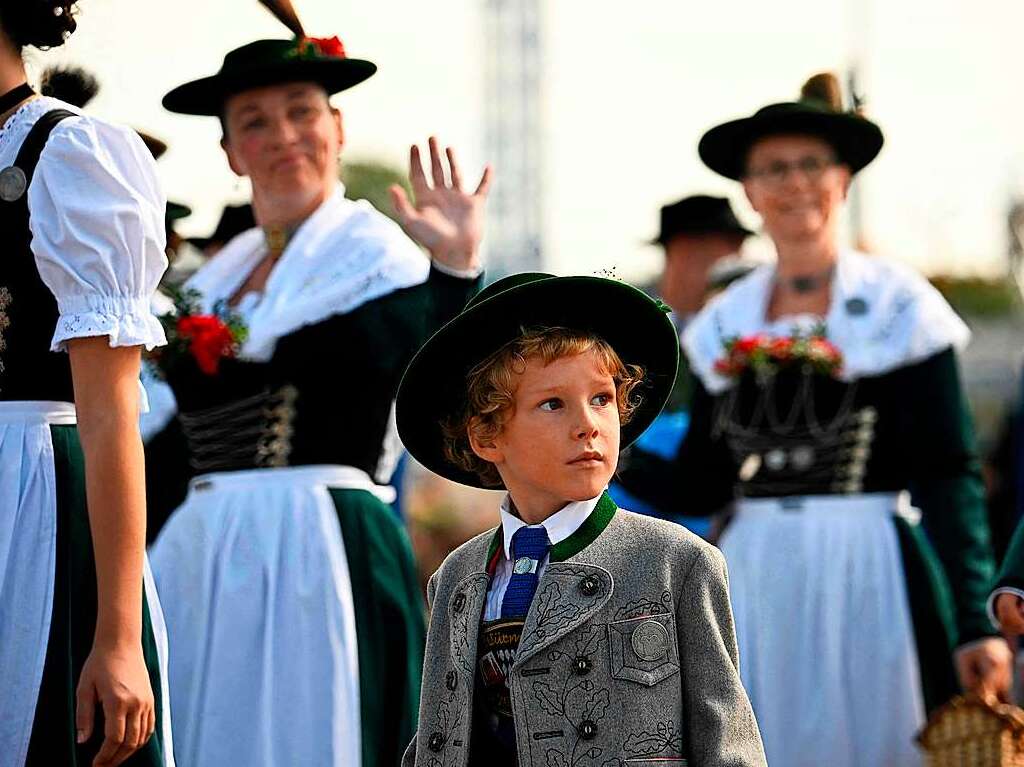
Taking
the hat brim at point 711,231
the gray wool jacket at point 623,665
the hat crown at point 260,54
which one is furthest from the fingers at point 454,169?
the hat brim at point 711,231

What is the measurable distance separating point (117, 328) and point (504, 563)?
718 millimetres

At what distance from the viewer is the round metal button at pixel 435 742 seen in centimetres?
303

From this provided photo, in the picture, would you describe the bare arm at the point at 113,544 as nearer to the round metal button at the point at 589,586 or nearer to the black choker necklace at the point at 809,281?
the round metal button at the point at 589,586

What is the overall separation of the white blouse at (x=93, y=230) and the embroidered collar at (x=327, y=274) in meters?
1.51

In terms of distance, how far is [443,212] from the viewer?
15.2 feet

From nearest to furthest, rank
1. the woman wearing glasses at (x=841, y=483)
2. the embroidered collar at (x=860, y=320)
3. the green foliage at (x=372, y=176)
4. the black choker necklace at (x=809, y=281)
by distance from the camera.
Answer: the woman wearing glasses at (x=841, y=483)
the embroidered collar at (x=860, y=320)
the black choker necklace at (x=809, y=281)
the green foliage at (x=372, y=176)

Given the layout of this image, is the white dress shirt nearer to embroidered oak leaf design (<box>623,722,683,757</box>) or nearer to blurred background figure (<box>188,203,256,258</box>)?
embroidered oak leaf design (<box>623,722,683,757</box>)

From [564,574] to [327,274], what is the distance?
6.37 feet

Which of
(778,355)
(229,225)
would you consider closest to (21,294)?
(778,355)

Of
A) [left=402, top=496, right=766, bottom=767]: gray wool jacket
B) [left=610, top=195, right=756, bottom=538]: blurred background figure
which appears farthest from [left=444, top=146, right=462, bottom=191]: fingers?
[left=610, top=195, right=756, bottom=538]: blurred background figure

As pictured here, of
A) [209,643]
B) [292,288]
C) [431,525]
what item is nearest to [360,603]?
[209,643]

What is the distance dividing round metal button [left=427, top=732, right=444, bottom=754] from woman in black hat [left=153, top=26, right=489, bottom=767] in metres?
1.41

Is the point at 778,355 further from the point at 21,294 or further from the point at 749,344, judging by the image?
the point at 21,294

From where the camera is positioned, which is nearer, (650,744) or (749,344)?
(650,744)
